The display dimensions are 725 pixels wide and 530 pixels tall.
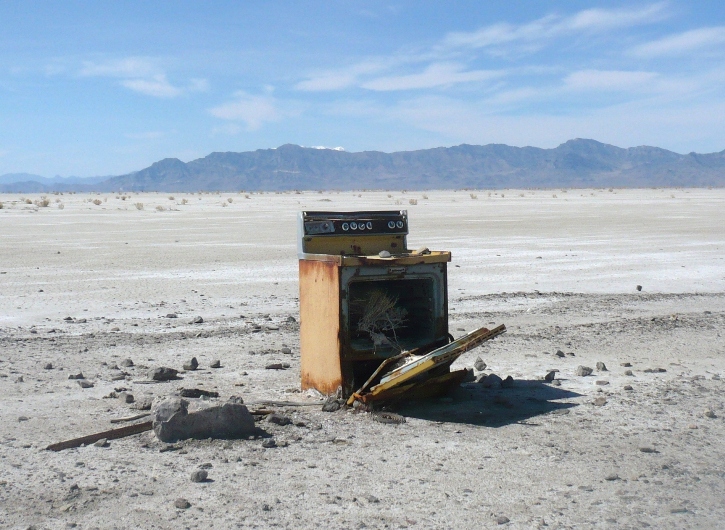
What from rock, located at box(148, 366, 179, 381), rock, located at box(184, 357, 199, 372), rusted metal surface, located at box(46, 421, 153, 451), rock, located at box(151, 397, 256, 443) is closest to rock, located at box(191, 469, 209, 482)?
rock, located at box(151, 397, 256, 443)

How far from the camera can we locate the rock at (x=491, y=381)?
830 cm

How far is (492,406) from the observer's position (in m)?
7.52

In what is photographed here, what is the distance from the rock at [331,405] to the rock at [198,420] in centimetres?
91

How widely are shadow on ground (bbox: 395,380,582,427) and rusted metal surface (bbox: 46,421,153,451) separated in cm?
214

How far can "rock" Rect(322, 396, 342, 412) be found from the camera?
7253mm

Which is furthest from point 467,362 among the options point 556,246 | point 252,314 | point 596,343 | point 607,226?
point 607,226

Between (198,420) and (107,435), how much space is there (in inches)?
27.7

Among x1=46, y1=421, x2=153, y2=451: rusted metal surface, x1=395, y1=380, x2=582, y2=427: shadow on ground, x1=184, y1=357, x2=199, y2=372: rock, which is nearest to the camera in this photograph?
x1=46, y1=421, x2=153, y2=451: rusted metal surface

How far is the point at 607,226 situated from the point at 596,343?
2243 cm

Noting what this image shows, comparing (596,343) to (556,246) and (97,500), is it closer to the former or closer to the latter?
(97,500)

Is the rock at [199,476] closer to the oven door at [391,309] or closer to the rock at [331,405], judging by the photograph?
the rock at [331,405]

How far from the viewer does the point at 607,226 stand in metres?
31.7

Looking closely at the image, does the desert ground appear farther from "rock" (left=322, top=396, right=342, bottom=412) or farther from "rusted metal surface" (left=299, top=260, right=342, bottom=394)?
"rusted metal surface" (left=299, top=260, right=342, bottom=394)

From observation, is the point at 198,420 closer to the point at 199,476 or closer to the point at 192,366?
the point at 199,476
